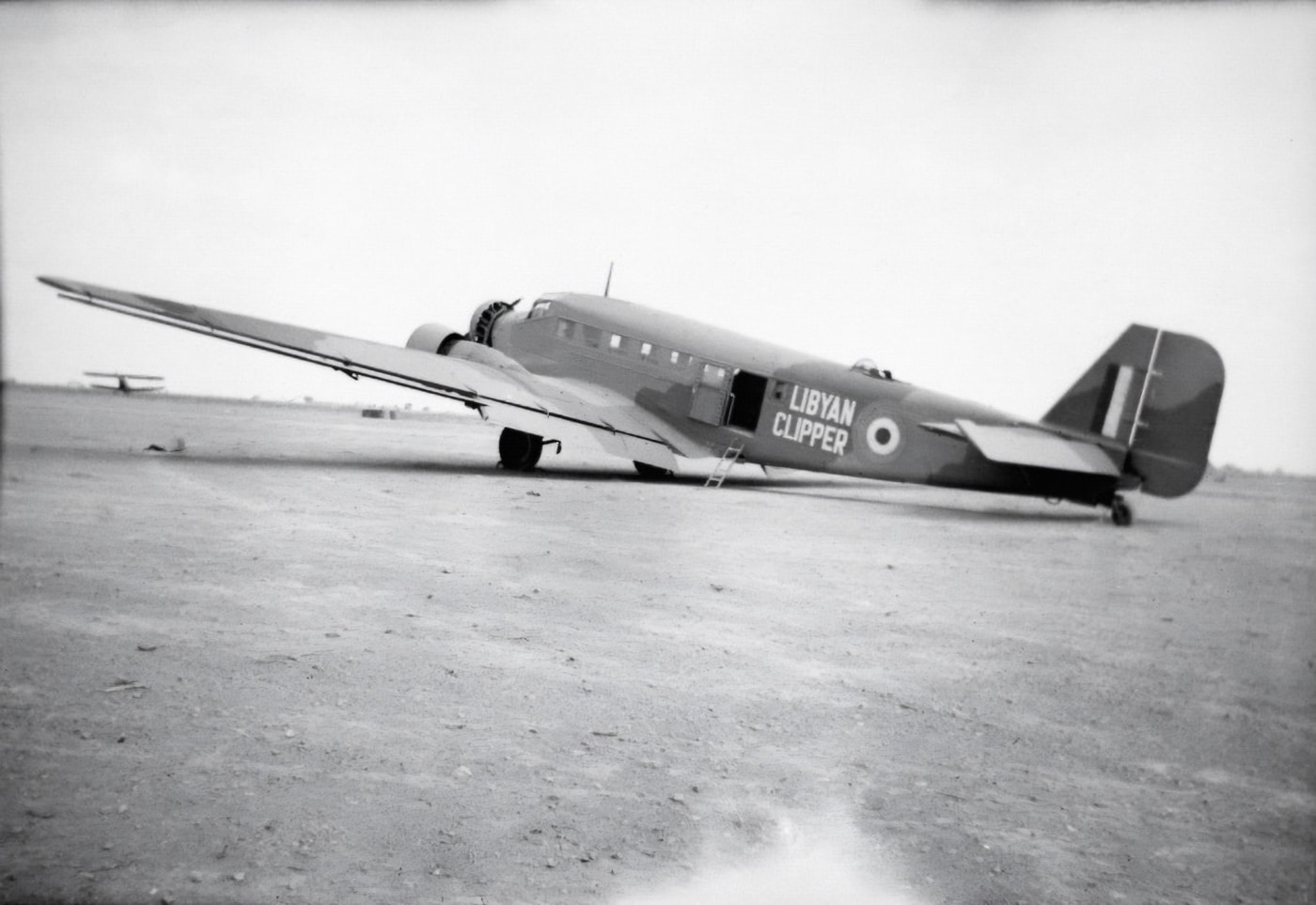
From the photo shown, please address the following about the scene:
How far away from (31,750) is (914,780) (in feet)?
8.85

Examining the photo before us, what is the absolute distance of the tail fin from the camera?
5.72m

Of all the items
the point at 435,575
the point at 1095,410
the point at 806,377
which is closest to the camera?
the point at 435,575

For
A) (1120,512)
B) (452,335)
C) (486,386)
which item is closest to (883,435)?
(1120,512)

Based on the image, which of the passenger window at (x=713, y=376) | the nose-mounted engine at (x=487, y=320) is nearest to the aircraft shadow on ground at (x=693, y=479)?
the passenger window at (x=713, y=376)

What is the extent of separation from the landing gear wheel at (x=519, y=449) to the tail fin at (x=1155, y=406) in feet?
20.5

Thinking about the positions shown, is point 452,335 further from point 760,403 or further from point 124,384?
point 124,384

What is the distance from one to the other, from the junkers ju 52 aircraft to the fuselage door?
2cm

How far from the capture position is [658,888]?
2305mm

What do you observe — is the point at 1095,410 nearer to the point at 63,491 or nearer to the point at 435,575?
the point at 435,575

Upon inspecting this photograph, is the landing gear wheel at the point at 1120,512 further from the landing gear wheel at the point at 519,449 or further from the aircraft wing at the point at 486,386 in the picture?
the landing gear wheel at the point at 519,449

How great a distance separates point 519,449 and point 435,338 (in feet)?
7.44

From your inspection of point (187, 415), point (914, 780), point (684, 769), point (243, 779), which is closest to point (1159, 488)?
point (914, 780)

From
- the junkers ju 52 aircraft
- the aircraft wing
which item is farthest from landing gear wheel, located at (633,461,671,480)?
the aircraft wing

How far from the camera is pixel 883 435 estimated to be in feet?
33.3
